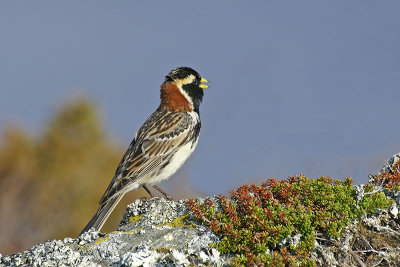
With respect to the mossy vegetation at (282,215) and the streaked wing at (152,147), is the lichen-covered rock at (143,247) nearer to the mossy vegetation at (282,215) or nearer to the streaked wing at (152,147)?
the mossy vegetation at (282,215)

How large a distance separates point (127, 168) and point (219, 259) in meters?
4.04

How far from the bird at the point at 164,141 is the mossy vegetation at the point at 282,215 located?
2.51m

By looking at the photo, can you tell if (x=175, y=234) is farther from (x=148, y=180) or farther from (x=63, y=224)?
(x=63, y=224)

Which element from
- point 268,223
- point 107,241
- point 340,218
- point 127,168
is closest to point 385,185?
point 340,218

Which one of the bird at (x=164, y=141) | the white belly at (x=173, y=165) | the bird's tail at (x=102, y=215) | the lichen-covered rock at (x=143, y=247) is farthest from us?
the white belly at (x=173, y=165)

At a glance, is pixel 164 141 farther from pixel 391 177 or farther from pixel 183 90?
pixel 391 177

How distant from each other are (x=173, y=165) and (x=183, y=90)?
1.80 meters

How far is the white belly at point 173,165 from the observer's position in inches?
359

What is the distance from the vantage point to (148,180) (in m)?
9.07

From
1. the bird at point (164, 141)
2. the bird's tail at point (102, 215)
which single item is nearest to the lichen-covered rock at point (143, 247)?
the bird's tail at point (102, 215)

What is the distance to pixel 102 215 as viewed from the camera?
8.07 metres

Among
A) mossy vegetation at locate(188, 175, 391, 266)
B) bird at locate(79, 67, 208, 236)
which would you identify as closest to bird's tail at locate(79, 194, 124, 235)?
bird at locate(79, 67, 208, 236)

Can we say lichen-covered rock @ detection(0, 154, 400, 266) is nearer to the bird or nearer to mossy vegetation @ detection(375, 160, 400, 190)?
mossy vegetation @ detection(375, 160, 400, 190)

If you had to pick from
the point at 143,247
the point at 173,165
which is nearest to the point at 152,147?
the point at 173,165
